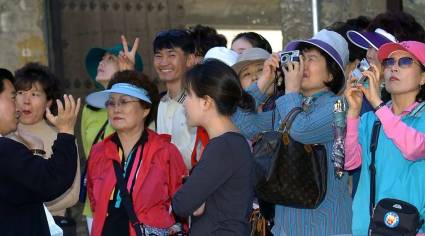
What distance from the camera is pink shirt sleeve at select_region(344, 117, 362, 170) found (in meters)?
4.46

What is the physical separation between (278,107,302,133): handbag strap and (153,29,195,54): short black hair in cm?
171

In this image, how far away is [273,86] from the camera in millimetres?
5379

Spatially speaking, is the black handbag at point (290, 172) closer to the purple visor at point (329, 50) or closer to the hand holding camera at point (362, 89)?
the hand holding camera at point (362, 89)

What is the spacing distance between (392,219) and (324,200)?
0.68 metres

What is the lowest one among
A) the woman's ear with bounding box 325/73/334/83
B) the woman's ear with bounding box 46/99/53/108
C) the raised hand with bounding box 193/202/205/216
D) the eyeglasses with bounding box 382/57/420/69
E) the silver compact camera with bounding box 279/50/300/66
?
the raised hand with bounding box 193/202/205/216

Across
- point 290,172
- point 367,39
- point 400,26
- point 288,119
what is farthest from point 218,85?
point 400,26

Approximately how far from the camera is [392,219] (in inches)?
160

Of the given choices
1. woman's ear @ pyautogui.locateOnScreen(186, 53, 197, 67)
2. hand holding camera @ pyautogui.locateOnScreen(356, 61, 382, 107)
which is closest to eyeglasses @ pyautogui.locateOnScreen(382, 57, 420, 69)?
hand holding camera @ pyautogui.locateOnScreen(356, 61, 382, 107)

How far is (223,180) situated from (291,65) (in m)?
0.93

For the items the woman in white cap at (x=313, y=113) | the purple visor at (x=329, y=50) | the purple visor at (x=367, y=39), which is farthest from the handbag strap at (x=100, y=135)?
the purple visor at (x=367, y=39)

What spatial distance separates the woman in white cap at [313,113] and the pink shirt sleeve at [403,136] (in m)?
0.46

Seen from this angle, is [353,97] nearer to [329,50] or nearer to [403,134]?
[403,134]

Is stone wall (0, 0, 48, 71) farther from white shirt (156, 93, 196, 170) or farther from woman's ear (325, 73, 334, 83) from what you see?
woman's ear (325, 73, 334, 83)

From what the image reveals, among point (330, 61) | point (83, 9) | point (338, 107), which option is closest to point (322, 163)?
point (338, 107)
